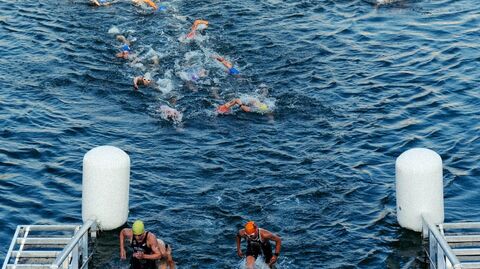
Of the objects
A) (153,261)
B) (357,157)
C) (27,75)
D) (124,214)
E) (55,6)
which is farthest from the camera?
(55,6)

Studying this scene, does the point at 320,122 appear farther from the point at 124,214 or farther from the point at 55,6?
the point at 55,6

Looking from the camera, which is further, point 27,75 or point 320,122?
point 27,75

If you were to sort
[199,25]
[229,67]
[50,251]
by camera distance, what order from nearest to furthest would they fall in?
[50,251] < [229,67] < [199,25]

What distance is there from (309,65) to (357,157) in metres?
6.41

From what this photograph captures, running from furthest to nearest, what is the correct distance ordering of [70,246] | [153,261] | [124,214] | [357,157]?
[357,157] < [124,214] < [153,261] < [70,246]

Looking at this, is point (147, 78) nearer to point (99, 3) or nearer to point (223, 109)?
point (223, 109)

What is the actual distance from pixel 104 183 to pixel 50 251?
106 inches

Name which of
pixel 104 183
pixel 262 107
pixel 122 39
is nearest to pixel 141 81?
pixel 122 39

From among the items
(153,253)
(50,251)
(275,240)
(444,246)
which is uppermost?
(444,246)

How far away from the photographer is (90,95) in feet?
91.3

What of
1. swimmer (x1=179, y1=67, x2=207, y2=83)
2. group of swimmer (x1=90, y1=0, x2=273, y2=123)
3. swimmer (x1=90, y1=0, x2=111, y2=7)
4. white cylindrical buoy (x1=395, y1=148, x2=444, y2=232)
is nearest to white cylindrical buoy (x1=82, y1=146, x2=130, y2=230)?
white cylindrical buoy (x1=395, y1=148, x2=444, y2=232)

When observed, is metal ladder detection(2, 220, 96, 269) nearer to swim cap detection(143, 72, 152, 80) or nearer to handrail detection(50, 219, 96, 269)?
handrail detection(50, 219, 96, 269)

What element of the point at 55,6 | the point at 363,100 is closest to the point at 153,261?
the point at 363,100

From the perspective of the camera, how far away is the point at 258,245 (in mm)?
18625
